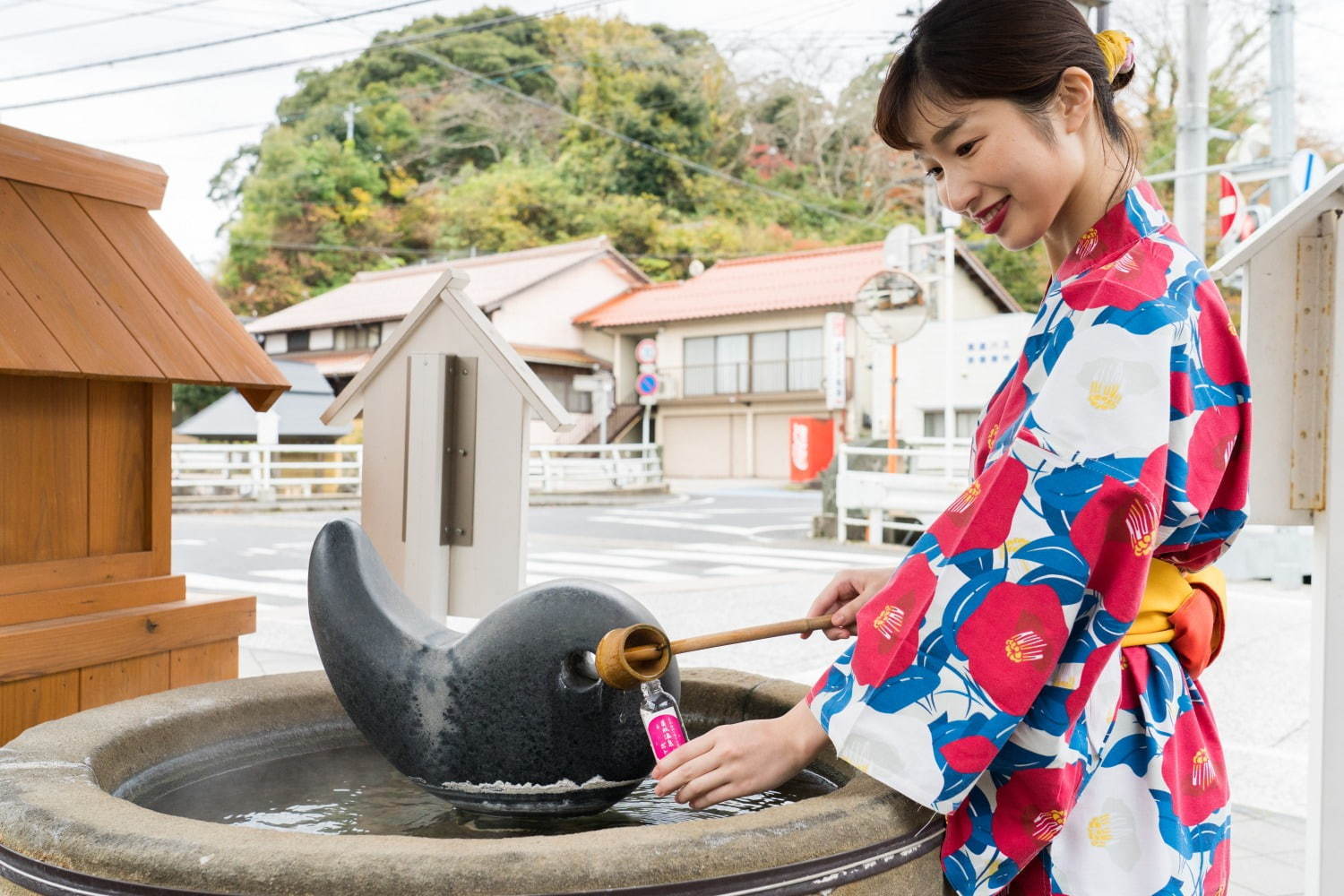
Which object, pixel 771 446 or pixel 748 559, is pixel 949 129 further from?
pixel 771 446

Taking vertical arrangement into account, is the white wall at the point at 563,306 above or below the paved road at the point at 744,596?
above

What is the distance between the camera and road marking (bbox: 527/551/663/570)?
9891 mm

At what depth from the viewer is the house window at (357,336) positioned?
2438cm

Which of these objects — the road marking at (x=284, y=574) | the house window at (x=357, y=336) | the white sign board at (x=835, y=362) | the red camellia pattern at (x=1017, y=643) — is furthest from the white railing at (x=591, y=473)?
the red camellia pattern at (x=1017, y=643)

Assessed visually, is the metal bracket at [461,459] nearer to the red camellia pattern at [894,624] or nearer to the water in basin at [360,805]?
the water in basin at [360,805]

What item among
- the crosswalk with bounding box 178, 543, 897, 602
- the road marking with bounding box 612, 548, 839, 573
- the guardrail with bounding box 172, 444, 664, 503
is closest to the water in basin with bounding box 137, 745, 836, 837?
the crosswalk with bounding box 178, 543, 897, 602

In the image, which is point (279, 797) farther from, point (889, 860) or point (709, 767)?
point (889, 860)

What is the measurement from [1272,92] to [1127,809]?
922 cm

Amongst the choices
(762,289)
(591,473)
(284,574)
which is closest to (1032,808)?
(284,574)

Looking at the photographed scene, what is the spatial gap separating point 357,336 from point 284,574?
1630 centimetres

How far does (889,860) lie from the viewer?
3.96 ft

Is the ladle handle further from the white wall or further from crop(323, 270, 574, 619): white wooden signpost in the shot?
the white wall

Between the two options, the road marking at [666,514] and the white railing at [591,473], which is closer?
the road marking at [666,514]

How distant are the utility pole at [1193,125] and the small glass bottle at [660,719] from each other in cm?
743
